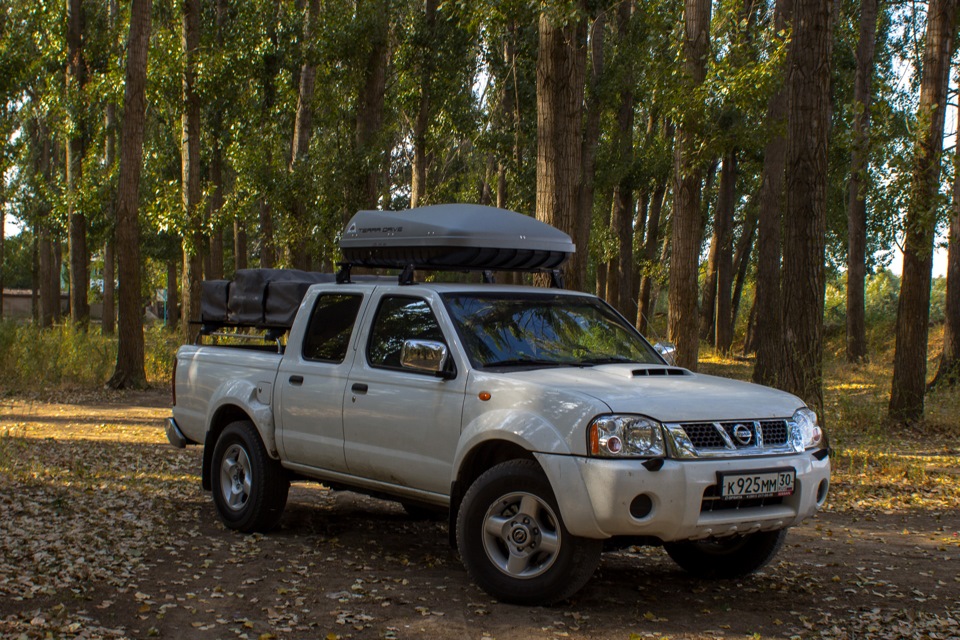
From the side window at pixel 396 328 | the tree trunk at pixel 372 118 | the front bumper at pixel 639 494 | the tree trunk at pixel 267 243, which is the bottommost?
the front bumper at pixel 639 494

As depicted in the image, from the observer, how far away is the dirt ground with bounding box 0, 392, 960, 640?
579 cm

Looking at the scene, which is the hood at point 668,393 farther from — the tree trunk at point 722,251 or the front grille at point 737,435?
the tree trunk at point 722,251

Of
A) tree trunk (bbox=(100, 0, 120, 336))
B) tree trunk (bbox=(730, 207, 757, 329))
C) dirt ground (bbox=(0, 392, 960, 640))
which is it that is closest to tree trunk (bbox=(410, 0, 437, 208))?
tree trunk (bbox=(100, 0, 120, 336))

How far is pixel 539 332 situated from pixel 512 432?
44.7 inches

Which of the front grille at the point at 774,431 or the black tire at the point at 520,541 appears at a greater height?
the front grille at the point at 774,431

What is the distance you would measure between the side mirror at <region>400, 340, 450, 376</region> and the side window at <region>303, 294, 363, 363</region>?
108 cm

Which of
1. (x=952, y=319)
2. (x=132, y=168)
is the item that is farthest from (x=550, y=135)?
(x=952, y=319)

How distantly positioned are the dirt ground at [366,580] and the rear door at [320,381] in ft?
2.43

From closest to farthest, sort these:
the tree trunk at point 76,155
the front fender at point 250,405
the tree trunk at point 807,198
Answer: the front fender at point 250,405 → the tree trunk at point 807,198 → the tree trunk at point 76,155

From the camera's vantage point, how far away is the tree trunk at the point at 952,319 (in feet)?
61.7

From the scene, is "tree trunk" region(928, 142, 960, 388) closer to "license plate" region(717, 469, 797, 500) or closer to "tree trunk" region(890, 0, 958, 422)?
"tree trunk" region(890, 0, 958, 422)

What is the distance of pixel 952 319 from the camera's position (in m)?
19.6

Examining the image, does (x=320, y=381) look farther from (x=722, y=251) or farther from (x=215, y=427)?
(x=722, y=251)

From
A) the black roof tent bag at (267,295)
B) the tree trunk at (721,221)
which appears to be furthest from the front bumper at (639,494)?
the tree trunk at (721,221)
